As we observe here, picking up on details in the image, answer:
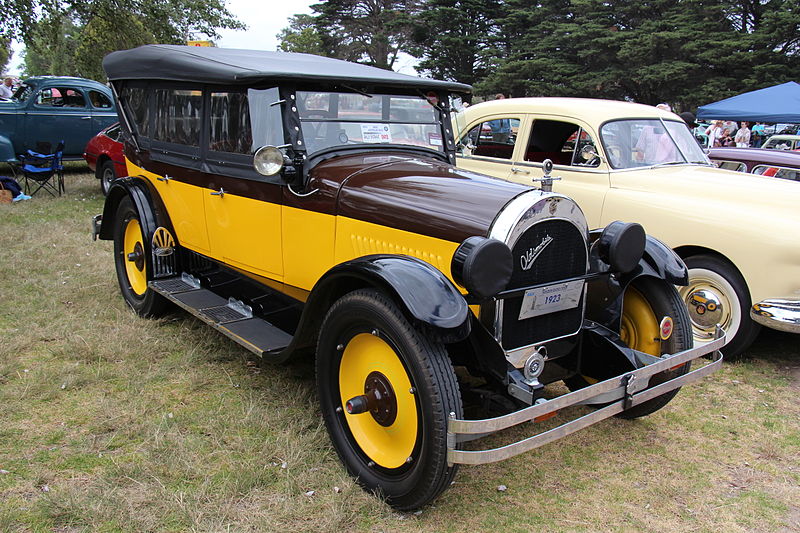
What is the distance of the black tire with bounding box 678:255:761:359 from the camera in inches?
174

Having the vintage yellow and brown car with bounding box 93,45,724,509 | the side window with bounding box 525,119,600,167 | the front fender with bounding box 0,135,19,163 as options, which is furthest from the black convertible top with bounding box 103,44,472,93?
the front fender with bounding box 0,135,19,163

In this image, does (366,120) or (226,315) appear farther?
(226,315)

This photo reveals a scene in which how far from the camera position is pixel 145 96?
15.7 ft

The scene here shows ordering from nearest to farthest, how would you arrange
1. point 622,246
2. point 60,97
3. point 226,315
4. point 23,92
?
point 622,246 < point 226,315 < point 23,92 < point 60,97

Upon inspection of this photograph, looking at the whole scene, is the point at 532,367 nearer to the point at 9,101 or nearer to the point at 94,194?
the point at 94,194

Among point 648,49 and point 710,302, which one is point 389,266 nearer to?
point 710,302

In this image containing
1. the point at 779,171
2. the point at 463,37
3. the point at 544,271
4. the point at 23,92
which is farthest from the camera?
the point at 463,37

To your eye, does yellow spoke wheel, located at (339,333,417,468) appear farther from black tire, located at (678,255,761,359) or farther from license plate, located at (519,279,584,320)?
black tire, located at (678,255,761,359)

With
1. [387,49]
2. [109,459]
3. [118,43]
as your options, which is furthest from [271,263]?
[387,49]

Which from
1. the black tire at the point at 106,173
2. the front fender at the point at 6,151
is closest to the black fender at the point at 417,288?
the black tire at the point at 106,173

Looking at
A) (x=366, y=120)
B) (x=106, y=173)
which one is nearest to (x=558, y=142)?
(x=366, y=120)

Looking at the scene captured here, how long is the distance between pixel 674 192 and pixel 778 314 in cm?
129

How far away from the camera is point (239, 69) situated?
3465 mm

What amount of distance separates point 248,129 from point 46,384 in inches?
80.8
